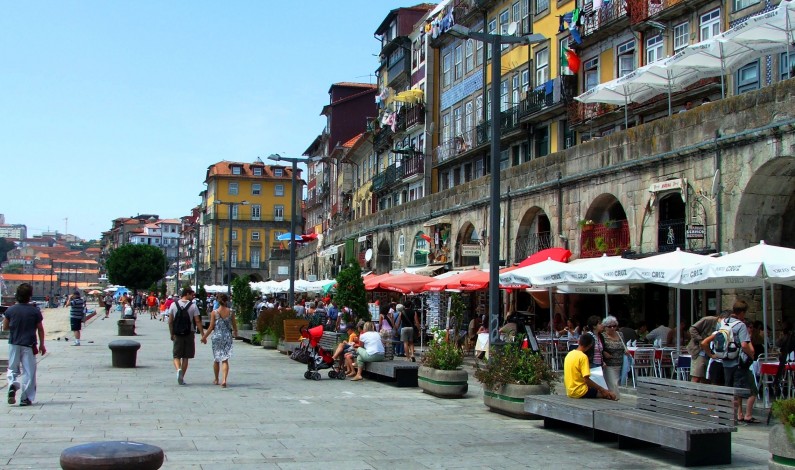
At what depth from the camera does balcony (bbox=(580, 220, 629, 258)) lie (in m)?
22.9

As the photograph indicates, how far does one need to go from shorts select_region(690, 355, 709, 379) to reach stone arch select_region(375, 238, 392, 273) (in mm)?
30114

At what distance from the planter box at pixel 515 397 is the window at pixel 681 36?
17.7 m

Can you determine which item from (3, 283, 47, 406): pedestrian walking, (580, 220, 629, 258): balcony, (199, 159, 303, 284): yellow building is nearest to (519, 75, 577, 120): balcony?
(580, 220, 629, 258): balcony

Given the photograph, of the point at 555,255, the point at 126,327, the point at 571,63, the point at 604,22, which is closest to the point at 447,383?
the point at 555,255

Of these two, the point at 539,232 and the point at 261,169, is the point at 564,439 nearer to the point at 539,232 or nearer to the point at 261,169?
the point at 539,232

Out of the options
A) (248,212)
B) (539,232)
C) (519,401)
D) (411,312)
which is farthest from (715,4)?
(248,212)

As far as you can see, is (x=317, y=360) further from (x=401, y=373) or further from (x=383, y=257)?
(x=383, y=257)

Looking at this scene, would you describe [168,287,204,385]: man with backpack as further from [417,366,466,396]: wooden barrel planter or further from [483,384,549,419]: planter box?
[483,384,549,419]: planter box

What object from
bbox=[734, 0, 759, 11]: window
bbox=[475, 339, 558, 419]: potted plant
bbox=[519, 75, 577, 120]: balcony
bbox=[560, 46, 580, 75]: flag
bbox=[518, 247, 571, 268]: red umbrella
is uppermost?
bbox=[560, 46, 580, 75]: flag

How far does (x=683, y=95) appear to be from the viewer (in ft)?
87.0

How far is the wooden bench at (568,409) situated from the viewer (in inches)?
414

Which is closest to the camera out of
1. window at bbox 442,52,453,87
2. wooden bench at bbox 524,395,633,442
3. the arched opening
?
wooden bench at bbox 524,395,633,442

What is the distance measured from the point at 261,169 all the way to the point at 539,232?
90.6m

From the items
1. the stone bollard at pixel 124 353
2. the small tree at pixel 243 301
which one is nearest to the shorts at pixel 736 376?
the stone bollard at pixel 124 353
